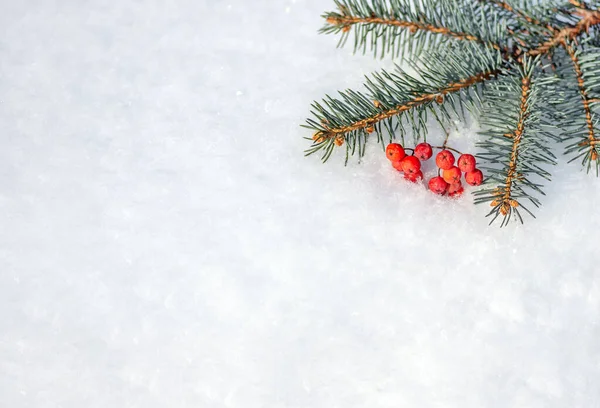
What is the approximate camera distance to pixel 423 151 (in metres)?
0.82

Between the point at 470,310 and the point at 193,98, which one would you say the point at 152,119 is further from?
the point at 470,310

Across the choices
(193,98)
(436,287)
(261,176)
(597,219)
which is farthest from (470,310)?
(193,98)

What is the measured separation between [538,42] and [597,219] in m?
0.24

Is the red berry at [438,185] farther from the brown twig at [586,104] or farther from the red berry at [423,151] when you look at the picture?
the brown twig at [586,104]

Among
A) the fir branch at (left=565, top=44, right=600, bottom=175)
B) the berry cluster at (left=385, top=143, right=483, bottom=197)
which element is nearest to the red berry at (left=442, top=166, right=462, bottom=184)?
the berry cluster at (left=385, top=143, right=483, bottom=197)

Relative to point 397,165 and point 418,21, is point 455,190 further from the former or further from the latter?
point 418,21

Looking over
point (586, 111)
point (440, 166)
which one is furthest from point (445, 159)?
point (586, 111)

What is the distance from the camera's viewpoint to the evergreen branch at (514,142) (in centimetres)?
74

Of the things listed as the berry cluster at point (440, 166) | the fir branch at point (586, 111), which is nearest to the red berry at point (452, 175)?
the berry cluster at point (440, 166)

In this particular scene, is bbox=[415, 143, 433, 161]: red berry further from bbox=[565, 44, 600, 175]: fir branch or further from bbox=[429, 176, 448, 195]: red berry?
bbox=[565, 44, 600, 175]: fir branch

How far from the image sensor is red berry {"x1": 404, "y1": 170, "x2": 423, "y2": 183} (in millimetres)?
838

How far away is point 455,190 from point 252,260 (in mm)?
253

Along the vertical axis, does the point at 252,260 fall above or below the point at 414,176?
below

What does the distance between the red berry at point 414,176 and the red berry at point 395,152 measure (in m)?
0.03
